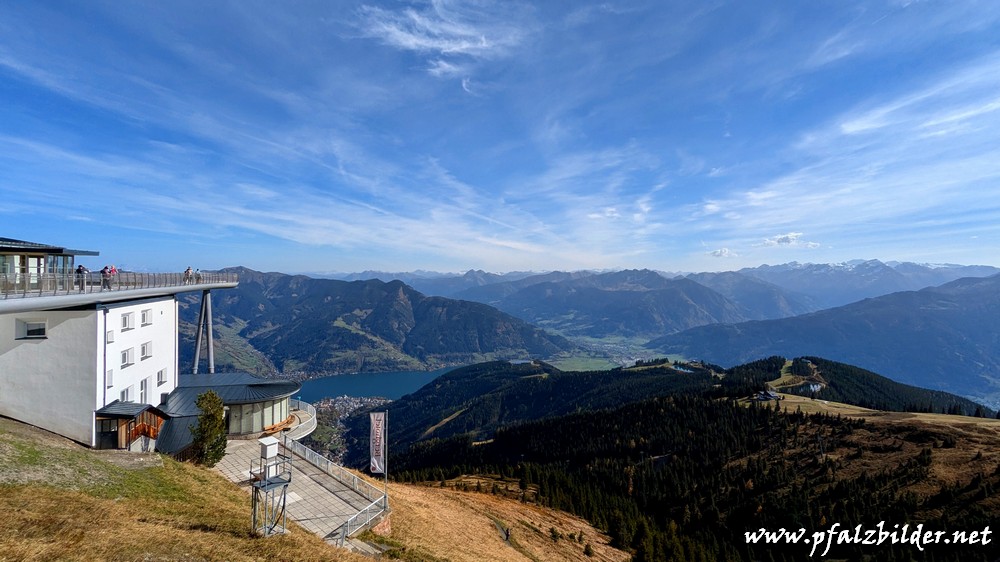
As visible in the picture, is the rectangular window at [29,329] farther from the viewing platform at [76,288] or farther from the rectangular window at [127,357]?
the rectangular window at [127,357]

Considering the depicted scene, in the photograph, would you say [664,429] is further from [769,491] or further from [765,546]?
[765,546]

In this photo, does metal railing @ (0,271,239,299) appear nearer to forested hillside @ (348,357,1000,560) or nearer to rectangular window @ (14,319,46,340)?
rectangular window @ (14,319,46,340)

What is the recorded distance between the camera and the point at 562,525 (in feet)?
155

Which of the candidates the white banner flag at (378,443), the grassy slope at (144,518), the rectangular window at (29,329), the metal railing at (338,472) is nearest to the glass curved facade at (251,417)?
the metal railing at (338,472)

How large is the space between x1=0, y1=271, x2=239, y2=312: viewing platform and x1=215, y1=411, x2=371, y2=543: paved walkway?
13221mm

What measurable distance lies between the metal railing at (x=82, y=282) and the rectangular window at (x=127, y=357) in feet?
15.2

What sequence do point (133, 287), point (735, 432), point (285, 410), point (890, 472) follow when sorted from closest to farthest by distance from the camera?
point (133, 287)
point (285, 410)
point (890, 472)
point (735, 432)

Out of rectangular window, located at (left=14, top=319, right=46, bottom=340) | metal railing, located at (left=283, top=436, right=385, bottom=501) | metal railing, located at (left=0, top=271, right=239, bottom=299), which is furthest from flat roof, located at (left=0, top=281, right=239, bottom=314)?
metal railing, located at (left=283, top=436, right=385, bottom=501)

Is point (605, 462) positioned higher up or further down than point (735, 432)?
further down

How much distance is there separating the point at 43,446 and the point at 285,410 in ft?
54.8

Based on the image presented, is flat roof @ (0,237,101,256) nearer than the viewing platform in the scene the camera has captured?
No

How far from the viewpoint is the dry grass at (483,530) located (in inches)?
1042

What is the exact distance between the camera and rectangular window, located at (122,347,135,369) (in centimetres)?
3256

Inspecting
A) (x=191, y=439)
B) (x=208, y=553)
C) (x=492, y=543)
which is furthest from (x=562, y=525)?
(x=208, y=553)
